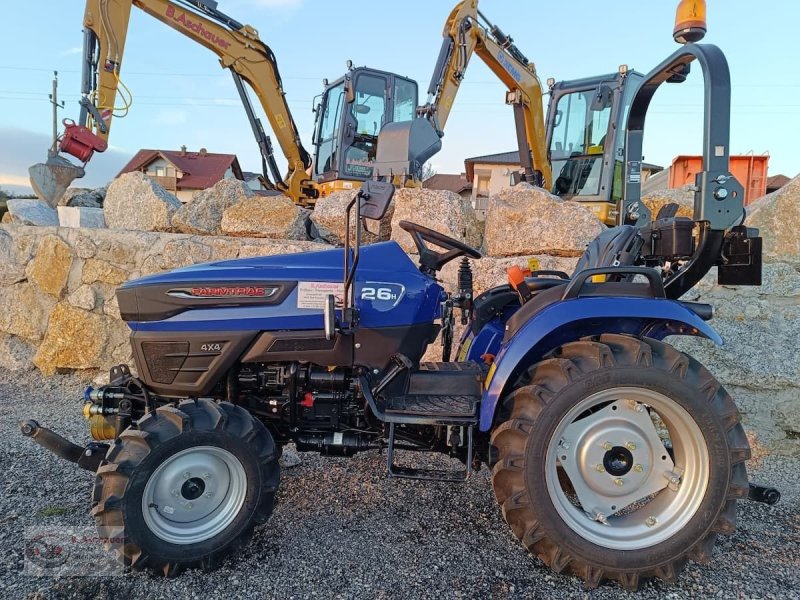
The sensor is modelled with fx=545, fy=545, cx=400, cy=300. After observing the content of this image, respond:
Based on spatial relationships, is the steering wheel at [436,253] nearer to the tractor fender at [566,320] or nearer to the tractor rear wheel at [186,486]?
the tractor fender at [566,320]

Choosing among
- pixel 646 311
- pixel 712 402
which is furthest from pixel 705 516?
pixel 646 311

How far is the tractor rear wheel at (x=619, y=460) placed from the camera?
220 cm

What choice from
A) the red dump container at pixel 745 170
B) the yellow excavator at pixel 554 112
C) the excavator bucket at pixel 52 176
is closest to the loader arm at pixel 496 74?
the yellow excavator at pixel 554 112

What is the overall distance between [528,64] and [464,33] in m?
1.51

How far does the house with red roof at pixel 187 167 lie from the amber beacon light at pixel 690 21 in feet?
102

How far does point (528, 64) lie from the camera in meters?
8.62

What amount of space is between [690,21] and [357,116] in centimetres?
751

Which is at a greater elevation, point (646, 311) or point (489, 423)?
point (646, 311)

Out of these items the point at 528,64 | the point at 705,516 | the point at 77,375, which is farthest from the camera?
the point at 528,64

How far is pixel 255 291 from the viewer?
248cm

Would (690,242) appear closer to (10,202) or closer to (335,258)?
(335,258)

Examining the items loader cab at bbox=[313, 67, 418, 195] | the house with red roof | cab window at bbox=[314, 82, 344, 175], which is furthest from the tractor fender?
the house with red roof

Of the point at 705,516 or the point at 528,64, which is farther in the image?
the point at 528,64

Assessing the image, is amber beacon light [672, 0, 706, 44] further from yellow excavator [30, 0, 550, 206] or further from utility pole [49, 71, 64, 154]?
utility pole [49, 71, 64, 154]
